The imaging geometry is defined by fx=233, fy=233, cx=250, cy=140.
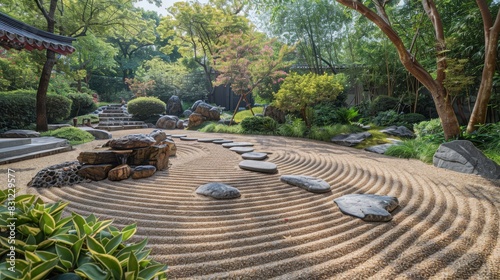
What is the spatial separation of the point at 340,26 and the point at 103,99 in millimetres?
16784

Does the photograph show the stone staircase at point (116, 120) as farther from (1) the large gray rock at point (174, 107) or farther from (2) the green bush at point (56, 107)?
(1) the large gray rock at point (174, 107)

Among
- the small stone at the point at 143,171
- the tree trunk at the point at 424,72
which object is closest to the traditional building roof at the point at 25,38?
the small stone at the point at 143,171

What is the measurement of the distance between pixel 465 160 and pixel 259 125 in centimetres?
573

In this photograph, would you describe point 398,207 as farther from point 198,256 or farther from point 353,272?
point 198,256

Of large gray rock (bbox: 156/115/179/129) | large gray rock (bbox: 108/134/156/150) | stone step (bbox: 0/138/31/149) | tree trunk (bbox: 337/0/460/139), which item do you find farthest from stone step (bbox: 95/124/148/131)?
tree trunk (bbox: 337/0/460/139)

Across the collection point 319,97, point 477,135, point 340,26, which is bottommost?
point 477,135

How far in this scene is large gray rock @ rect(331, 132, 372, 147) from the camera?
626cm

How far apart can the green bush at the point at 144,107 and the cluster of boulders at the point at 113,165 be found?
837 cm

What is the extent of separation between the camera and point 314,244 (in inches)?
65.6

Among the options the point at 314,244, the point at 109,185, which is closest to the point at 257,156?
the point at 109,185

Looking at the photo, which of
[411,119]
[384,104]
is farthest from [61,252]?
[384,104]

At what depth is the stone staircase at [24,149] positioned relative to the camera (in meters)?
3.68

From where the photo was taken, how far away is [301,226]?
6.32ft

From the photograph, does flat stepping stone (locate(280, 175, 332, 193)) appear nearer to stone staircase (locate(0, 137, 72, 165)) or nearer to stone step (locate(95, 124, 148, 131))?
stone staircase (locate(0, 137, 72, 165))
